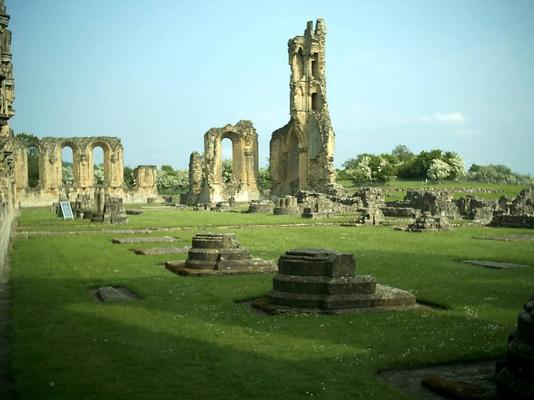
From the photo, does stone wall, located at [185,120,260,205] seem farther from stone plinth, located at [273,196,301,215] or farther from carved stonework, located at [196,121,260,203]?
stone plinth, located at [273,196,301,215]

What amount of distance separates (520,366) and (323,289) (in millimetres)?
4690

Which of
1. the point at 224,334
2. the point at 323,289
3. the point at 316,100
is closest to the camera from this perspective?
the point at 224,334

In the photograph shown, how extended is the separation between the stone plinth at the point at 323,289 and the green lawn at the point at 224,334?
388 mm

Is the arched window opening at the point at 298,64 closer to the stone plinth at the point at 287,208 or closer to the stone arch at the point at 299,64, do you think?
the stone arch at the point at 299,64

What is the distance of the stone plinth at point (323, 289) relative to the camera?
9516 mm

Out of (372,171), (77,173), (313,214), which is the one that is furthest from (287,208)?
(372,171)

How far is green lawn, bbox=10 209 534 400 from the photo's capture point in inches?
239

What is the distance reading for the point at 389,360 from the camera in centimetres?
682

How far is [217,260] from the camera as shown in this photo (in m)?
13.9

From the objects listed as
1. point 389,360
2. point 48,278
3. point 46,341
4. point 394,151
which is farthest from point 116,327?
point 394,151

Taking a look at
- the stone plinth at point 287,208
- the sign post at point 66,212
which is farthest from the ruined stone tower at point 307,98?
the sign post at point 66,212

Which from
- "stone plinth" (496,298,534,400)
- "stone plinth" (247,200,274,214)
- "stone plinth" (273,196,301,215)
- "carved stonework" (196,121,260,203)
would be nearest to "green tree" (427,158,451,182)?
"carved stonework" (196,121,260,203)

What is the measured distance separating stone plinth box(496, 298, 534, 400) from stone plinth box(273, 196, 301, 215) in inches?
1299

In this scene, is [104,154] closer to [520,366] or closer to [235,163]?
[235,163]
